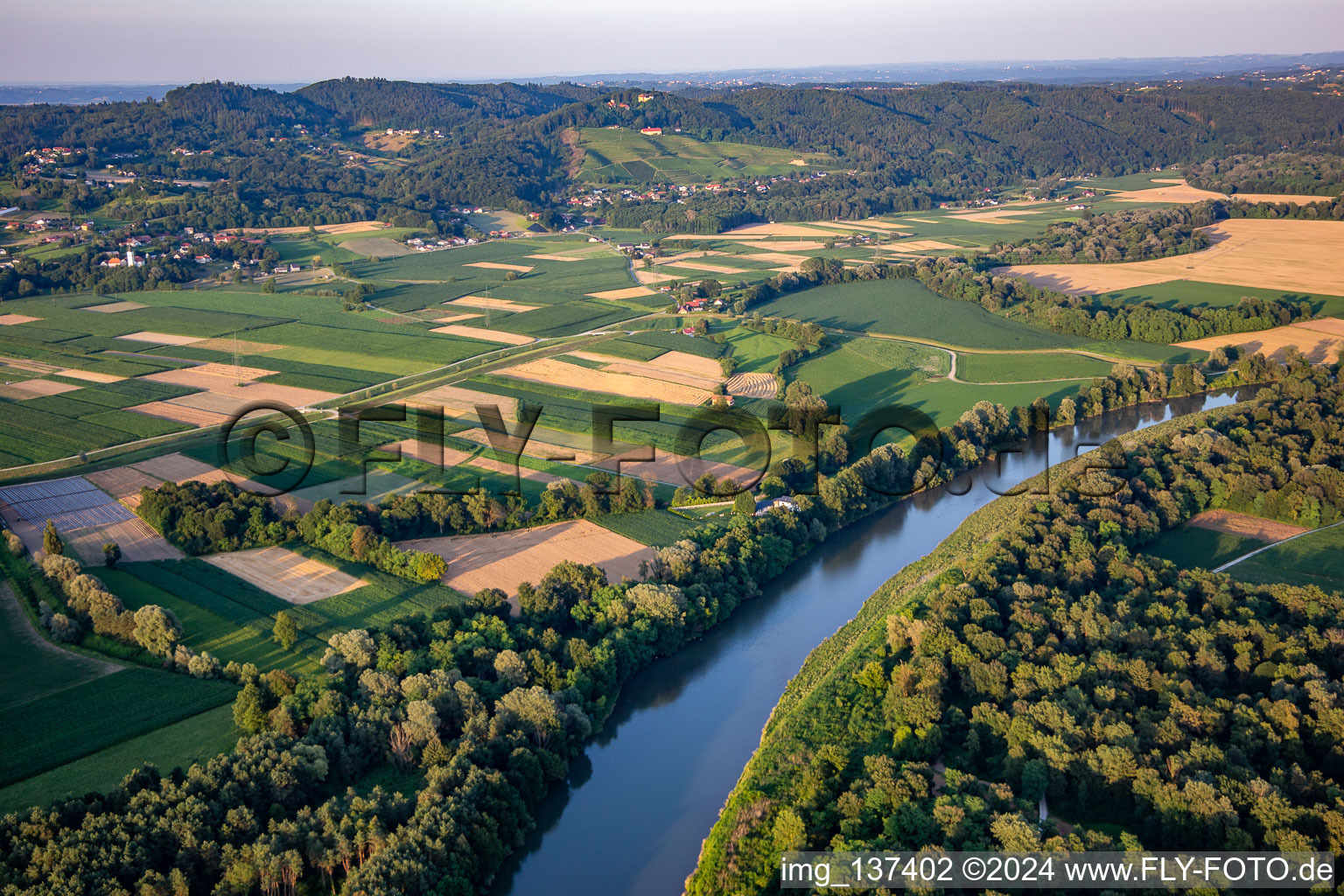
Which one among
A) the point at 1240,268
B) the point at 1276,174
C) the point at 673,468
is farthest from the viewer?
the point at 1276,174

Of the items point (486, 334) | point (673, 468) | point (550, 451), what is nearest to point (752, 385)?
point (673, 468)

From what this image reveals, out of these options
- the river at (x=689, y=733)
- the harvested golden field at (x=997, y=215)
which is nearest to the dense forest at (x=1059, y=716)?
the river at (x=689, y=733)

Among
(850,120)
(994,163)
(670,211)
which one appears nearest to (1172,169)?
(994,163)

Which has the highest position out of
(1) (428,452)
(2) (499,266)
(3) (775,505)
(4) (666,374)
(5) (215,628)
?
(2) (499,266)

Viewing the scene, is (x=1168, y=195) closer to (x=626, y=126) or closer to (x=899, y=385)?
(x=626, y=126)

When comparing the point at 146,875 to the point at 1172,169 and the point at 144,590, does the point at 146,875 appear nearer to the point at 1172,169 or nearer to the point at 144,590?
the point at 144,590
